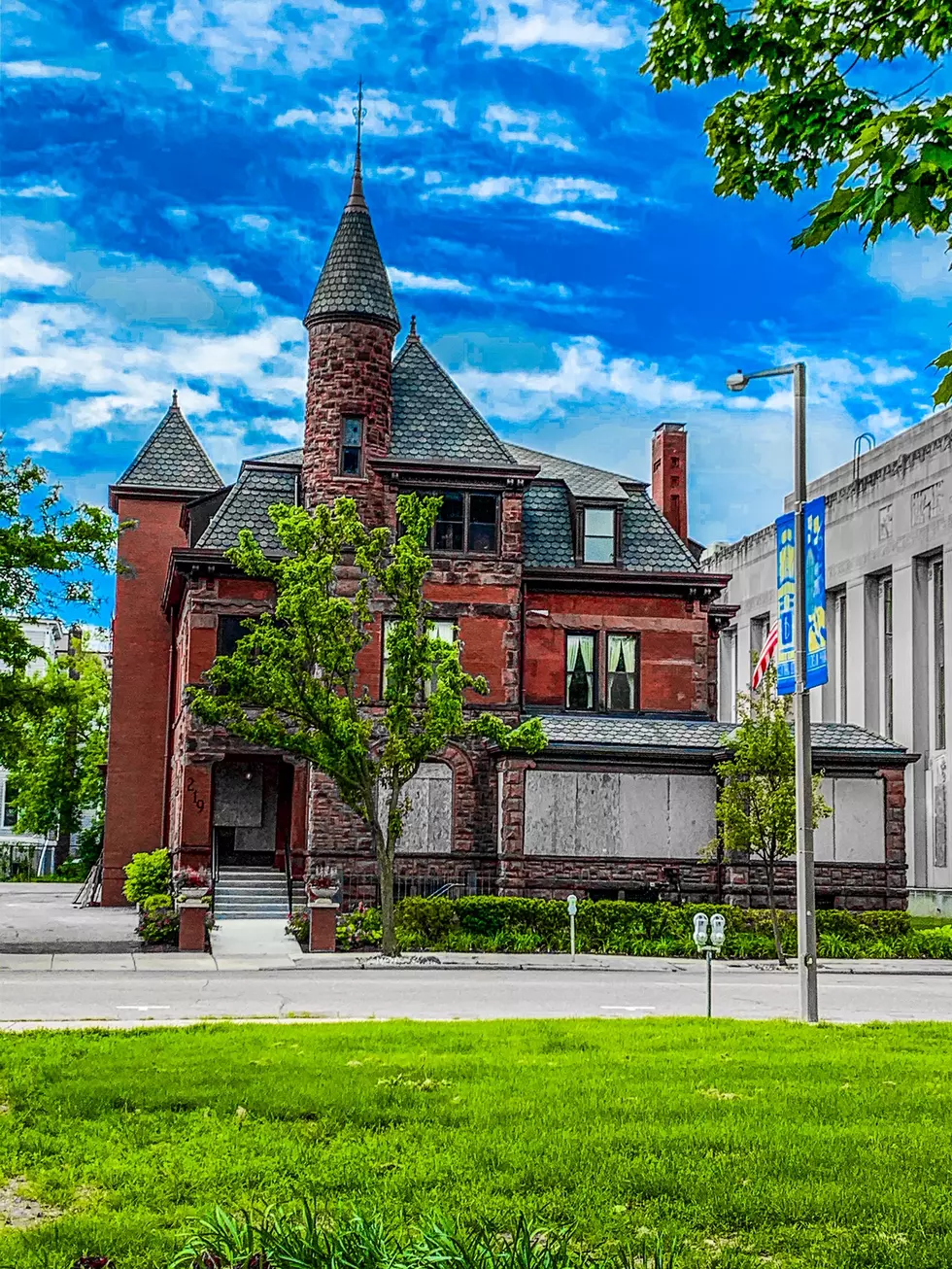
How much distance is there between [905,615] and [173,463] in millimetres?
27726

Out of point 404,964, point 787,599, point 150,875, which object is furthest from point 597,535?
point 787,599

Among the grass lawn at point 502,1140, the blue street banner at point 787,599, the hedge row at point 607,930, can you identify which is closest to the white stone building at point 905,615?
the hedge row at point 607,930

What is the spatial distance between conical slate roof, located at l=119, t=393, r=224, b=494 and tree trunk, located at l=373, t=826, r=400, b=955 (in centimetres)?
1840

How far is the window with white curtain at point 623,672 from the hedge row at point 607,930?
712cm

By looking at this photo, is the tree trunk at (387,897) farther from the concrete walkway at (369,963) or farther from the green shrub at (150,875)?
the green shrub at (150,875)

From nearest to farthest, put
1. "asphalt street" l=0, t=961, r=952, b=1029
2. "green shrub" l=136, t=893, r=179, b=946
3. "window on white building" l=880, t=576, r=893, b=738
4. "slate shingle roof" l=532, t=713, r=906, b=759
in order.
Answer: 1. "asphalt street" l=0, t=961, r=952, b=1029
2. "green shrub" l=136, t=893, r=179, b=946
3. "slate shingle roof" l=532, t=713, r=906, b=759
4. "window on white building" l=880, t=576, r=893, b=738

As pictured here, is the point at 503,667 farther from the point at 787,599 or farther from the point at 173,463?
the point at 787,599

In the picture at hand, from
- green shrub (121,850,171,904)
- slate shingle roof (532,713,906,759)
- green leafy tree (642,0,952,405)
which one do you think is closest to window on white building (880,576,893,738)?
slate shingle roof (532,713,906,759)

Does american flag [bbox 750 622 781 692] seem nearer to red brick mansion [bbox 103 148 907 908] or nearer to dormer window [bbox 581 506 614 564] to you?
red brick mansion [bbox 103 148 907 908]

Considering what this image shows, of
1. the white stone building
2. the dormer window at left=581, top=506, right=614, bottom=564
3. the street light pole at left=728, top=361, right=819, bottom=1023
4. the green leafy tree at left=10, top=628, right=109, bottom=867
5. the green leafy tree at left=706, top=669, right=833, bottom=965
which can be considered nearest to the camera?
the street light pole at left=728, top=361, right=819, bottom=1023

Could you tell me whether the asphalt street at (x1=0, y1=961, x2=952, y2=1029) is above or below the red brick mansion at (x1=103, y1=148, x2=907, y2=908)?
below

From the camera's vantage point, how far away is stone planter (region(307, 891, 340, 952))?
99.7 feet

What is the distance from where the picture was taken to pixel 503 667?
3791cm

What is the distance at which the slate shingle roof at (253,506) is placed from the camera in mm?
38656
